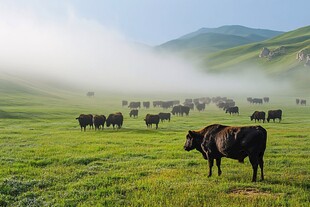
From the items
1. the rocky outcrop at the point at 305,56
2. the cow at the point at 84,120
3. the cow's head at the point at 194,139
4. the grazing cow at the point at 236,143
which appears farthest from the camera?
the rocky outcrop at the point at 305,56

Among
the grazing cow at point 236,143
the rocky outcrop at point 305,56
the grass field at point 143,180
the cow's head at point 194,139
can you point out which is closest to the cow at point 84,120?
the grass field at point 143,180

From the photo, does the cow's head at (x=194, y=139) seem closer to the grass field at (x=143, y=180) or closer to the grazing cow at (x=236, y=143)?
the grazing cow at (x=236, y=143)


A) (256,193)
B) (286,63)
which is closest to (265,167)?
(256,193)

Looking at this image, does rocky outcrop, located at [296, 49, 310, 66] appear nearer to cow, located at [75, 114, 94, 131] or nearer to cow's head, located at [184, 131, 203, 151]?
cow, located at [75, 114, 94, 131]

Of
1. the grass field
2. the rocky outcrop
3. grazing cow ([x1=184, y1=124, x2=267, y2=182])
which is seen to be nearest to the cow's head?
grazing cow ([x1=184, y1=124, x2=267, y2=182])

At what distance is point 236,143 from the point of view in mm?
13391

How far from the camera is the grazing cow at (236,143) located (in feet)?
42.7

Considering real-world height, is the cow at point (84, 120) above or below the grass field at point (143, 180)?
above

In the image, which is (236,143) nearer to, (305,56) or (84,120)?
(84,120)

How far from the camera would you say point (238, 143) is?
43.8 feet

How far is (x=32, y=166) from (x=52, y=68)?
184 metres

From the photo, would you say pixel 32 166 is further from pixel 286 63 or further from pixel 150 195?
pixel 286 63

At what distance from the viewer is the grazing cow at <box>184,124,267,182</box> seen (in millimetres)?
13023

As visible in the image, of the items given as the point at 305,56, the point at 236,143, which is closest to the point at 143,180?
the point at 236,143
